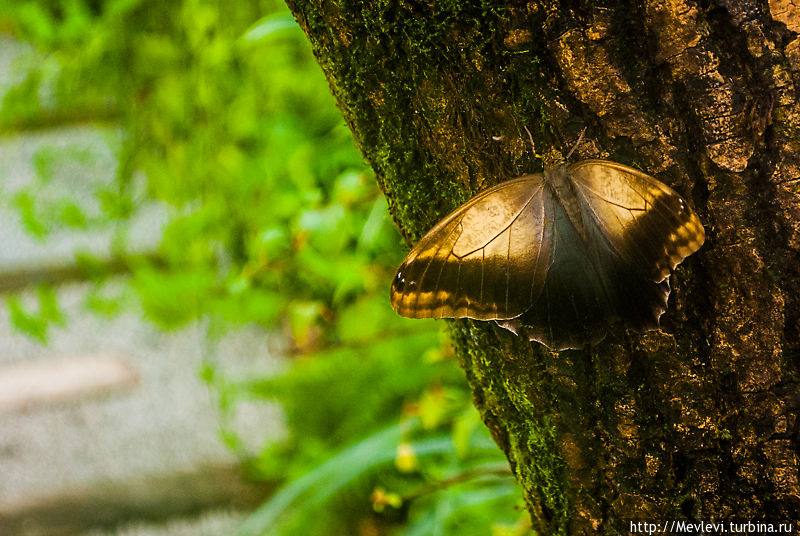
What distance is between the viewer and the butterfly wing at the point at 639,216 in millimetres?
461

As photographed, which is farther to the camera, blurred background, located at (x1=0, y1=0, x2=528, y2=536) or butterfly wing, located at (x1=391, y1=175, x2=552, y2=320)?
blurred background, located at (x1=0, y1=0, x2=528, y2=536)

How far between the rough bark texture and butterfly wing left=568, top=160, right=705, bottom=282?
0.02 m

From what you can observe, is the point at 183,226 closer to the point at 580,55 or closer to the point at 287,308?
the point at 287,308

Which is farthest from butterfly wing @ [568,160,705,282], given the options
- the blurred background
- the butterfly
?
the blurred background

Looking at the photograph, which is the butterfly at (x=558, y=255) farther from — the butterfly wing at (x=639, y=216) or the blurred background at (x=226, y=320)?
the blurred background at (x=226, y=320)

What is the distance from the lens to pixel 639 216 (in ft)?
1.67

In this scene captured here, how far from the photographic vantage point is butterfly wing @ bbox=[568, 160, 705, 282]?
0.46m

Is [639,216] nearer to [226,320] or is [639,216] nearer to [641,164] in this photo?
[641,164]

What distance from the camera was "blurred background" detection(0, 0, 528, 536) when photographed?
1.54m

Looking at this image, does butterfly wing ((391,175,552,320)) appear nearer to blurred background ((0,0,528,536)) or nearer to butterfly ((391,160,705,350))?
butterfly ((391,160,705,350))

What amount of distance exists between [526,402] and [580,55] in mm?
298

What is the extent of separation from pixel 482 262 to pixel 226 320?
1457 millimetres

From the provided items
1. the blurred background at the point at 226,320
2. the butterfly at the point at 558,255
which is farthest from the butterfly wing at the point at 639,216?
the blurred background at the point at 226,320

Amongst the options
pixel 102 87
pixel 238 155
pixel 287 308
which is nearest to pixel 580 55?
pixel 238 155
